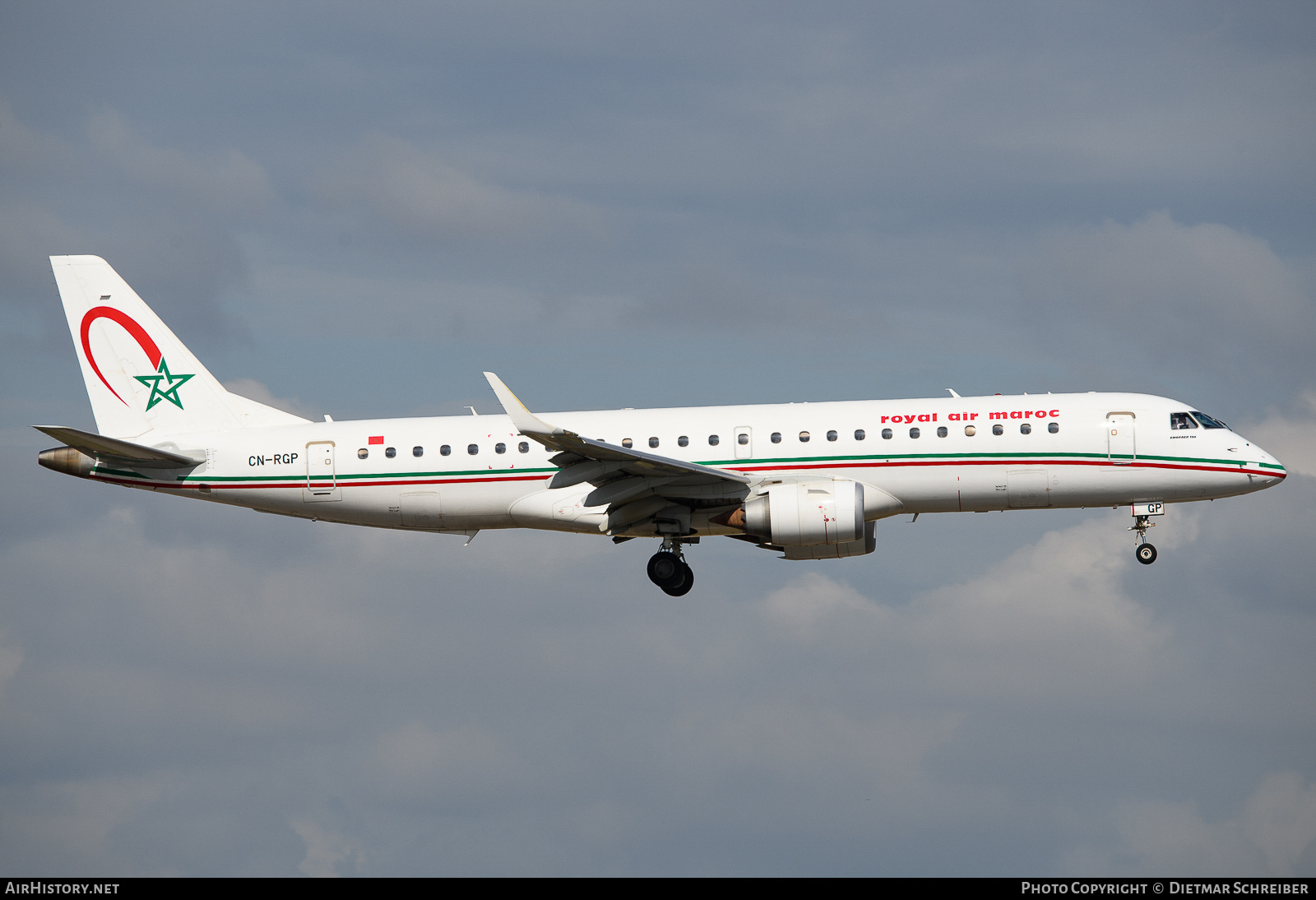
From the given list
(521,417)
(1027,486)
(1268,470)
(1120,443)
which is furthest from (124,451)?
(1268,470)

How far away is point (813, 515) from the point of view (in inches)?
1437

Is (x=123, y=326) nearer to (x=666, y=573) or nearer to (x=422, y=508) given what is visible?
(x=422, y=508)

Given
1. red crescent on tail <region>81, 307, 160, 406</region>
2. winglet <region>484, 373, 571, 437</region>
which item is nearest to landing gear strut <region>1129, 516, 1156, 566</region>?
winglet <region>484, 373, 571, 437</region>

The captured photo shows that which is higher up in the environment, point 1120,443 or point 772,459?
point 1120,443

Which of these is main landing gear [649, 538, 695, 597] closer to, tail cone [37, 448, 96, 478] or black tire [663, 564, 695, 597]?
black tire [663, 564, 695, 597]

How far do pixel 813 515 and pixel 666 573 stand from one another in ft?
17.2

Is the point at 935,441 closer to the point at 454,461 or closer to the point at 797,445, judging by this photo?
the point at 797,445

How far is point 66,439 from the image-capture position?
3766 cm

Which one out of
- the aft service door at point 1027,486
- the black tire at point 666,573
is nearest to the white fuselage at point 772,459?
the aft service door at point 1027,486

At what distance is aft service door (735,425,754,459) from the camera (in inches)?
1495

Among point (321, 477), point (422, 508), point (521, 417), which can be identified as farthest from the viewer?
point (321, 477)

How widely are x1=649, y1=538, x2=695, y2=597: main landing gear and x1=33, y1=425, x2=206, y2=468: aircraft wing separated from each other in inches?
541
